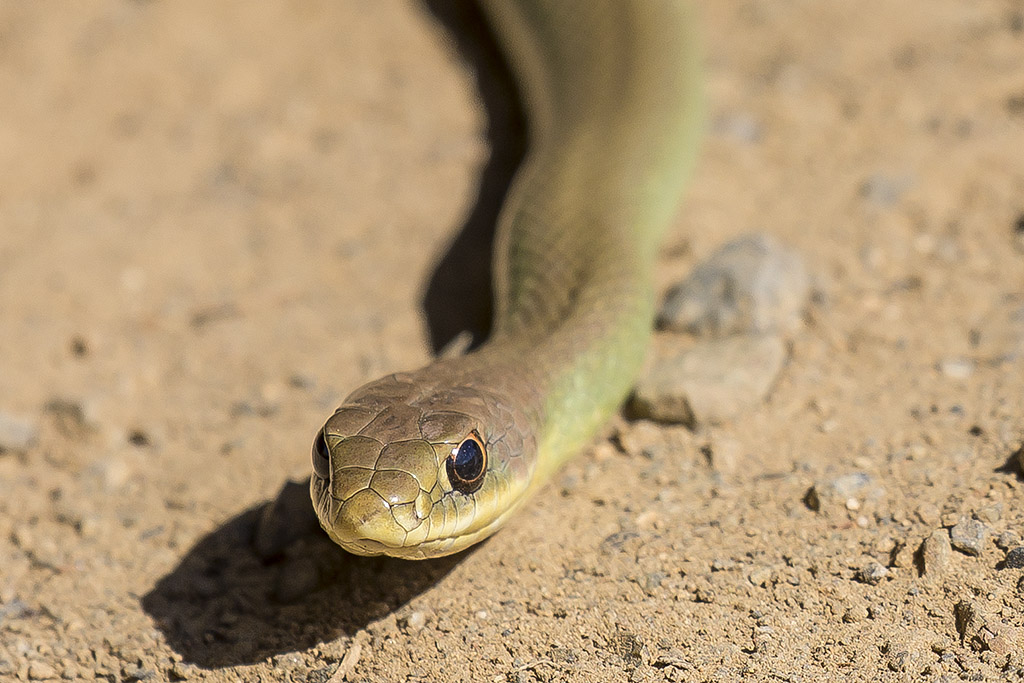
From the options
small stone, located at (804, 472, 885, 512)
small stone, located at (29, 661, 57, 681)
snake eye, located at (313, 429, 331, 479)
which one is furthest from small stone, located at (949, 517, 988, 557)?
small stone, located at (29, 661, 57, 681)

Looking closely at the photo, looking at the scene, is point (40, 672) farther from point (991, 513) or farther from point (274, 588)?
point (991, 513)

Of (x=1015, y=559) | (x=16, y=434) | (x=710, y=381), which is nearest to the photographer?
(x=1015, y=559)

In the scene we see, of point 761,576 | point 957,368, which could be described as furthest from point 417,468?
point 957,368

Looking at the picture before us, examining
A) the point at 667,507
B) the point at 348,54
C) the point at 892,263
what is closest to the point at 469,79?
the point at 348,54

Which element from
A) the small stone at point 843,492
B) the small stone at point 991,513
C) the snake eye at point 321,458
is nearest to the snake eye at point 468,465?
the snake eye at point 321,458

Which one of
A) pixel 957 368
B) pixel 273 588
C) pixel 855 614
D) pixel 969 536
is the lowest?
pixel 273 588
